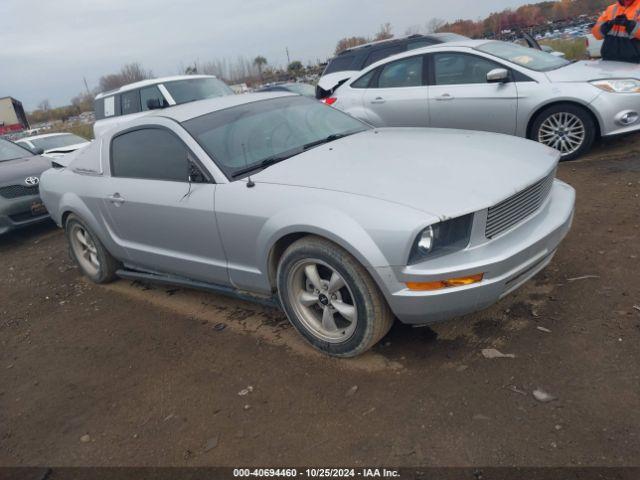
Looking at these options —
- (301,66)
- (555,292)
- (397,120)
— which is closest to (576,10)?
(301,66)

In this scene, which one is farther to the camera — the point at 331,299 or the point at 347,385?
the point at 331,299

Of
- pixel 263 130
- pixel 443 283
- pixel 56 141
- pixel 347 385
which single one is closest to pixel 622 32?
pixel 263 130

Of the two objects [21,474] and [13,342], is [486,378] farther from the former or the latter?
[13,342]

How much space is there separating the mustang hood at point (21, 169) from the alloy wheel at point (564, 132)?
705 cm

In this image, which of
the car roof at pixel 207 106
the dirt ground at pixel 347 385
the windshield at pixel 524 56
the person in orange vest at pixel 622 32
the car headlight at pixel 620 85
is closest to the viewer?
the dirt ground at pixel 347 385

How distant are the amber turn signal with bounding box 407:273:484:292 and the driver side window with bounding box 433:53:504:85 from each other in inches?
174

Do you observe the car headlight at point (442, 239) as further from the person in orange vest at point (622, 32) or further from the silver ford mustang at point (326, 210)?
the person in orange vest at point (622, 32)

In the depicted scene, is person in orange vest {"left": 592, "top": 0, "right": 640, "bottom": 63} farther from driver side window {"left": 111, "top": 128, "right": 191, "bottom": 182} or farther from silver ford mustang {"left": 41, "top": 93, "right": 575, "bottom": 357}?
driver side window {"left": 111, "top": 128, "right": 191, "bottom": 182}

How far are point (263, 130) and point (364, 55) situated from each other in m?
6.35

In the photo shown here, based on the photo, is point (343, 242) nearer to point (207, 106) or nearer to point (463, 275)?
point (463, 275)

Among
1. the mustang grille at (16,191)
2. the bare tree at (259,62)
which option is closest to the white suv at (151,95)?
the mustang grille at (16,191)

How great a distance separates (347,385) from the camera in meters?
2.86

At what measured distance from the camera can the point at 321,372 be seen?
119 inches

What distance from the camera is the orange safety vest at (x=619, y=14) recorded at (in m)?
6.51
